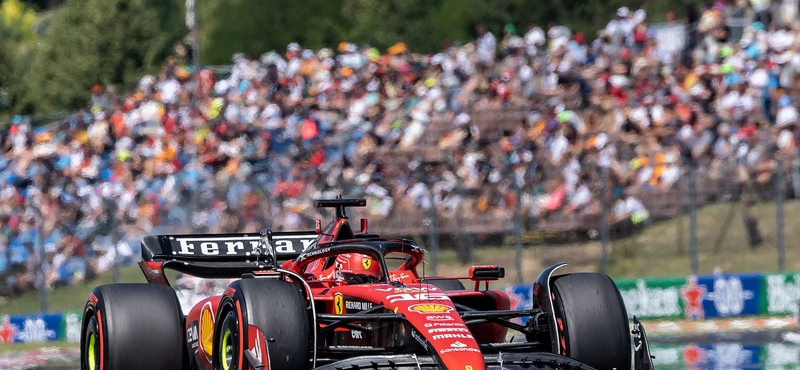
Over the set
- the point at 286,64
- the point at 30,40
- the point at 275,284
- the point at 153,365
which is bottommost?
the point at 153,365

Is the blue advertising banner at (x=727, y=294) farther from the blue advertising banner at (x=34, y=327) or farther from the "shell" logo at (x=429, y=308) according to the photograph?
the blue advertising banner at (x=34, y=327)

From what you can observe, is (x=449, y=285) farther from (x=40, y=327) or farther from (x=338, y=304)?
(x=40, y=327)

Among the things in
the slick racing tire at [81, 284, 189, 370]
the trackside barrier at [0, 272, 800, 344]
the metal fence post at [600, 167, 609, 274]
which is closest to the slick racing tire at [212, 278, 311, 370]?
the slick racing tire at [81, 284, 189, 370]

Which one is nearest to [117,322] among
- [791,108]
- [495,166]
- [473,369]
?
[473,369]

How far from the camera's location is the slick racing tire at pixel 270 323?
5.05 meters

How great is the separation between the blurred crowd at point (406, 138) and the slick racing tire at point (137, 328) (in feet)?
21.8

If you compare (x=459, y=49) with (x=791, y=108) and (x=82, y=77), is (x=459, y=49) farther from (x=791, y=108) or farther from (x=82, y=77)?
(x=82, y=77)

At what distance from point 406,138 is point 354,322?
11423mm

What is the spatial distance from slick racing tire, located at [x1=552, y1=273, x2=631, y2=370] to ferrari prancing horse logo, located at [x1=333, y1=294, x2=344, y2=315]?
4.30 feet

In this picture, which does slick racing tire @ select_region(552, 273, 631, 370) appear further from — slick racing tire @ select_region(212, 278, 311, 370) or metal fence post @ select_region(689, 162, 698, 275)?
metal fence post @ select_region(689, 162, 698, 275)

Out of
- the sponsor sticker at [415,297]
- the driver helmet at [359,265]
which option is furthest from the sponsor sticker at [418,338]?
the driver helmet at [359,265]

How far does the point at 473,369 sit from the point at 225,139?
1369 cm

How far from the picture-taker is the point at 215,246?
7949 millimetres

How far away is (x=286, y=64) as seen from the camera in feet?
66.0
